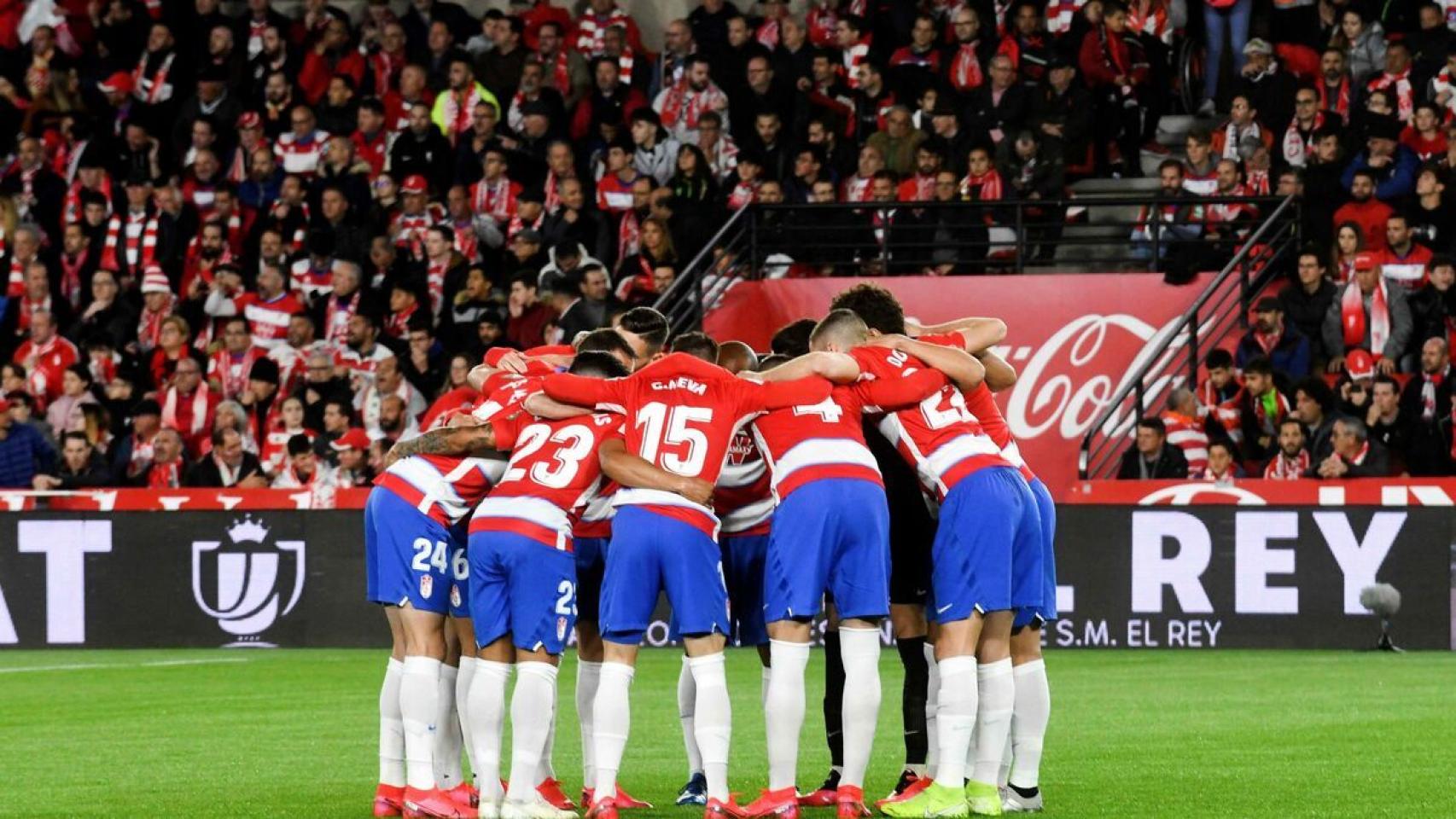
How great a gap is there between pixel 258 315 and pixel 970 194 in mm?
7219

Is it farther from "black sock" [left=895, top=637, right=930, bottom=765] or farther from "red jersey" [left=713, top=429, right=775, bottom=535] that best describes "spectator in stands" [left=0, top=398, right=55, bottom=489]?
"black sock" [left=895, top=637, right=930, bottom=765]

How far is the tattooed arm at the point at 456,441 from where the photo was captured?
948 cm

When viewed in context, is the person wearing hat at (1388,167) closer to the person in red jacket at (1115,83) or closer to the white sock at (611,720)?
the person in red jacket at (1115,83)

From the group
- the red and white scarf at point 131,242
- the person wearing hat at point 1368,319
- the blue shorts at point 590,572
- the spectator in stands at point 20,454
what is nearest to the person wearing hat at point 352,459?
the spectator in stands at point 20,454

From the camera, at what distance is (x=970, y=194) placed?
2181 cm

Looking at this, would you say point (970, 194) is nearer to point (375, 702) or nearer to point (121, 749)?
point (375, 702)

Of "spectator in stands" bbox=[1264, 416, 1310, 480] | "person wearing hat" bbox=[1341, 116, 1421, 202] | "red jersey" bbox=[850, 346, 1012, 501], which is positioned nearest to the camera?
"red jersey" bbox=[850, 346, 1012, 501]

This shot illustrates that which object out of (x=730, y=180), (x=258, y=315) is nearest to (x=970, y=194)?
(x=730, y=180)

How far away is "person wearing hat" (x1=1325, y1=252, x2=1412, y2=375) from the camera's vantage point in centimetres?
1909

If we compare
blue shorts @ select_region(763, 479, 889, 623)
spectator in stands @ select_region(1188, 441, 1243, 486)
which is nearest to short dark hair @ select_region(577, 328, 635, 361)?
blue shorts @ select_region(763, 479, 889, 623)

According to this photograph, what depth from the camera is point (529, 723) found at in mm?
8891

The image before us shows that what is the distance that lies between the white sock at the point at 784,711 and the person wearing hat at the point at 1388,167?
12.6 m

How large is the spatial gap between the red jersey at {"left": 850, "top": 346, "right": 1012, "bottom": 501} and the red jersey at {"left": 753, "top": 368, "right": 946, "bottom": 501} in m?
0.07

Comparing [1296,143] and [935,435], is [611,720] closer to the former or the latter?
[935,435]
